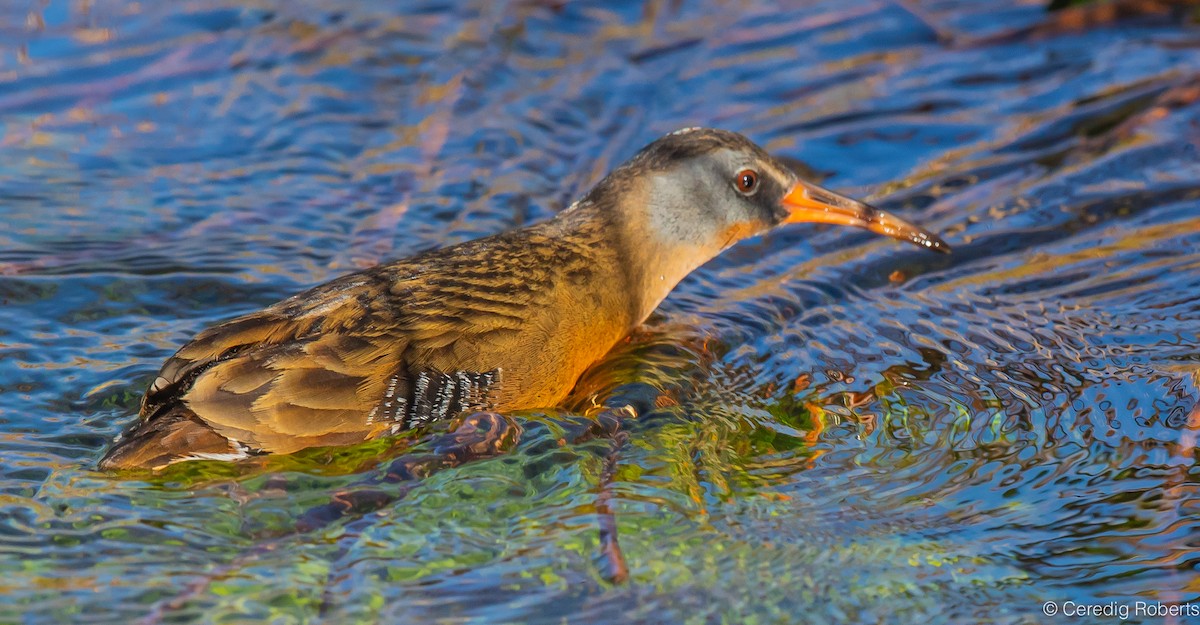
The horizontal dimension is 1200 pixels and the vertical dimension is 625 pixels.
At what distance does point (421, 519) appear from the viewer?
3678mm

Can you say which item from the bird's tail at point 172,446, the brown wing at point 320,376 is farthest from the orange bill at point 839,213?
the bird's tail at point 172,446

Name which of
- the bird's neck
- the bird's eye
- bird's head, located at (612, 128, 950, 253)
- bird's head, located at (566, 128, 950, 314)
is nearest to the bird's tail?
the bird's neck

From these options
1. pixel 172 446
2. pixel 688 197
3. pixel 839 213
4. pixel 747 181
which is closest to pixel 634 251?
pixel 688 197

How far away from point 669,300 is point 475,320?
133cm

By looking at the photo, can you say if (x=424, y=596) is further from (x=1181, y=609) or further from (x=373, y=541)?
(x=1181, y=609)

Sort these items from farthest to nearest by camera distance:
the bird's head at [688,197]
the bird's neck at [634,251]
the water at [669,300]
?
the bird's head at [688,197]
the bird's neck at [634,251]
the water at [669,300]

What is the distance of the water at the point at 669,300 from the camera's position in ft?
11.5

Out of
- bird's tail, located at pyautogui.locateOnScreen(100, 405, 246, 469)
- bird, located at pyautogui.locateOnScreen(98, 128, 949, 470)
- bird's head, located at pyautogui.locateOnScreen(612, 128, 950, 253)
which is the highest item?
bird's head, located at pyautogui.locateOnScreen(612, 128, 950, 253)

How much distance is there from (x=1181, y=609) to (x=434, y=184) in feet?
11.7

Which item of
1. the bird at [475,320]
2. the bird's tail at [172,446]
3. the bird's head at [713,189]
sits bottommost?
the bird's tail at [172,446]

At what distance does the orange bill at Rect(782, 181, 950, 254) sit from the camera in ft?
16.8

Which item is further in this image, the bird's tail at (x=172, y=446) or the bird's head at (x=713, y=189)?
the bird's head at (x=713, y=189)

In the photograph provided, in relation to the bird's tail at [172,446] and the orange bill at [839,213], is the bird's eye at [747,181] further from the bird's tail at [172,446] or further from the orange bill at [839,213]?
the bird's tail at [172,446]

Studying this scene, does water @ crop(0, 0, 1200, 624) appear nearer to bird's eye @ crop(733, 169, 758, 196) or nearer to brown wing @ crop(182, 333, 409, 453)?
brown wing @ crop(182, 333, 409, 453)
